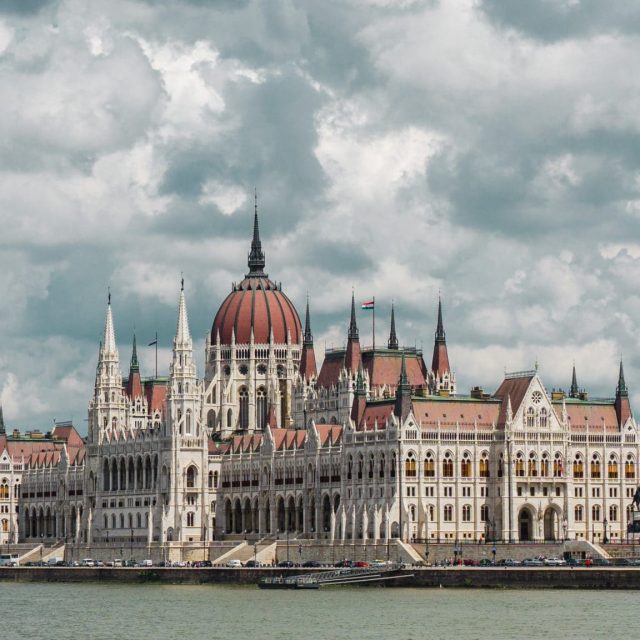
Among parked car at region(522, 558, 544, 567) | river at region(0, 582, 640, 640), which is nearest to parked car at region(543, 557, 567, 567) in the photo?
parked car at region(522, 558, 544, 567)

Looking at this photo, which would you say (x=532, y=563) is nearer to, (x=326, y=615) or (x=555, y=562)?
(x=555, y=562)

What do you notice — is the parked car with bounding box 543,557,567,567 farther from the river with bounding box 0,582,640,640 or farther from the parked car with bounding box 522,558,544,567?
the river with bounding box 0,582,640,640

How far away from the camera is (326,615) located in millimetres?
162250

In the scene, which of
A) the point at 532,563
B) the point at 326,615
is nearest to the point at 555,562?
the point at 532,563

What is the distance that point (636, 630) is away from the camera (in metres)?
148

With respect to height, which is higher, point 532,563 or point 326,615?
point 532,563

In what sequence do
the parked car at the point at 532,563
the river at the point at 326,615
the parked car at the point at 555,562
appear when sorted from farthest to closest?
1. the parked car at the point at 532,563
2. the parked car at the point at 555,562
3. the river at the point at 326,615

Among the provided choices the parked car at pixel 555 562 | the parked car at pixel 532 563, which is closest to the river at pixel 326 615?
the parked car at pixel 532 563

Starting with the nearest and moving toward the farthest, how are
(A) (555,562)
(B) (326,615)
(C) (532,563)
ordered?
(B) (326,615)
(C) (532,563)
(A) (555,562)

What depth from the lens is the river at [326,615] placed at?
149875 millimetres

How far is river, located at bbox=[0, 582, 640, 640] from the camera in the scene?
14988 centimetres

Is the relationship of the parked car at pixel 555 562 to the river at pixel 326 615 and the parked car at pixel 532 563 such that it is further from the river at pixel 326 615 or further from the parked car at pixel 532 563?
the river at pixel 326 615

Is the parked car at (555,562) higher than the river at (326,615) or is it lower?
higher

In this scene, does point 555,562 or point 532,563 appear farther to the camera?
point 555,562
